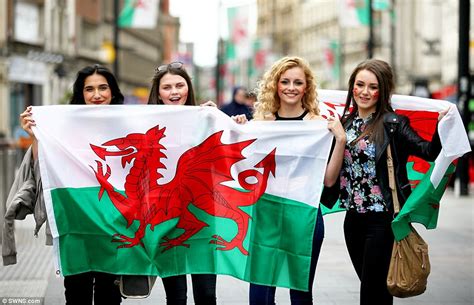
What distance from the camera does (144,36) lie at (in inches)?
4855

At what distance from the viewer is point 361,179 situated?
685 centimetres

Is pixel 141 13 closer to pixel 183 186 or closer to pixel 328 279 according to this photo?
pixel 328 279

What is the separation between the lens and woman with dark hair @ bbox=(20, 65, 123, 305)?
6727 millimetres

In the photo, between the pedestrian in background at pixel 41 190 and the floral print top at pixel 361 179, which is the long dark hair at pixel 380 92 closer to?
the floral print top at pixel 361 179

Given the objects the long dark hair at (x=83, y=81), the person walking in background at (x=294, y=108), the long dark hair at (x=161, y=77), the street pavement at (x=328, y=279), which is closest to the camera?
the person walking in background at (x=294, y=108)

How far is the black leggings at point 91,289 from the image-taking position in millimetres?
6695

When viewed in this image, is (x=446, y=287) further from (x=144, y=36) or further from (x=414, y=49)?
(x=144, y=36)

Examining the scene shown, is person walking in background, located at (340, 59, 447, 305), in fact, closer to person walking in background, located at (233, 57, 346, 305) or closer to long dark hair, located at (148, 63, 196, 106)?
person walking in background, located at (233, 57, 346, 305)

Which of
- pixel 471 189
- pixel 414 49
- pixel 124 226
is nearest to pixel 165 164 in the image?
pixel 124 226

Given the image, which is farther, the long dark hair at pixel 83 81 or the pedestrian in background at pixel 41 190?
the long dark hair at pixel 83 81

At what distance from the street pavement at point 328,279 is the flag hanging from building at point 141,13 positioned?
1447cm

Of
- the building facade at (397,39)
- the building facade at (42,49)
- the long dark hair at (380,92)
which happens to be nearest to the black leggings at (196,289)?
the long dark hair at (380,92)

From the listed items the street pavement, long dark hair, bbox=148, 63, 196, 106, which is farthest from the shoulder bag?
the street pavement

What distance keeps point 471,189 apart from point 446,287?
15248 millimetres
